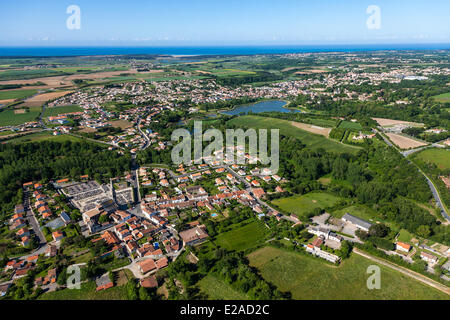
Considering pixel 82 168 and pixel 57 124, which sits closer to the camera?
pixel 82 168

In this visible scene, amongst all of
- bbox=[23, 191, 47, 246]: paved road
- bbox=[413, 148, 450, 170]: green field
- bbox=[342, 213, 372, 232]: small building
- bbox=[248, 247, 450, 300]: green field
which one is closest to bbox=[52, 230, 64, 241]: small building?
bbox=[23, 191, 47, 246]: paved road

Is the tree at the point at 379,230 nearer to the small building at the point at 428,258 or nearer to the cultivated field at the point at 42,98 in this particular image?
the small building at the point at 428,258

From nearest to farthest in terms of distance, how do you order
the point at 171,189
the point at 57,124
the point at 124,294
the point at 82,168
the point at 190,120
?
the point at 124,294, the point at 171,189, the point at 82,168, the point at 57,124, the point at 190,120

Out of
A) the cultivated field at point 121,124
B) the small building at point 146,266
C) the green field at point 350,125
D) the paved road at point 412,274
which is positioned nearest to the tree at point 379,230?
the paved road at point 412,274

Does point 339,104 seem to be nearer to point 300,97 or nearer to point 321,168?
point 300,97

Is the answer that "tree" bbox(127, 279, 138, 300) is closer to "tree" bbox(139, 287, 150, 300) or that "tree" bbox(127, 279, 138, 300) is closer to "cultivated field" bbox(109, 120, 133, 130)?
"tree" bbox(139, 287, 150, 300)
